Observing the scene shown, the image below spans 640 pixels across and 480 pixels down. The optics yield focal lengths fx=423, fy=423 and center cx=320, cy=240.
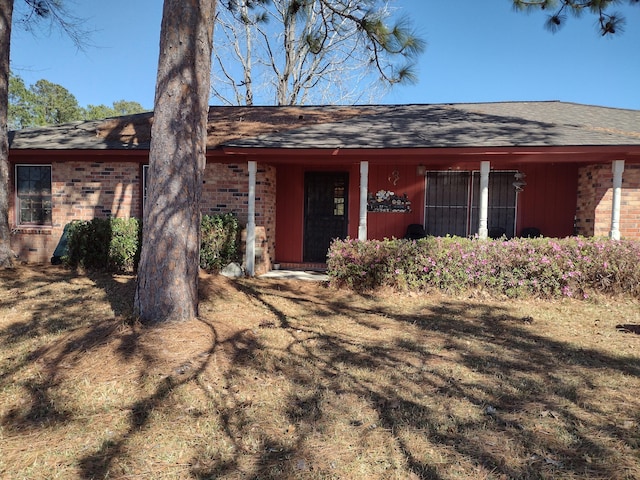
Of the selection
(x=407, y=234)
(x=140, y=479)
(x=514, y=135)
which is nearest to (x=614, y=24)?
(x=514, y=135)

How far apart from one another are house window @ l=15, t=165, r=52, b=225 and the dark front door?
5905 mm

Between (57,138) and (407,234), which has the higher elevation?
(57,138)

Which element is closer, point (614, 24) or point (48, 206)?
point (614, 24)

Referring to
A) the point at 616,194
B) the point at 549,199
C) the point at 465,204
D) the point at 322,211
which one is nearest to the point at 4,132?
the point at 322,211

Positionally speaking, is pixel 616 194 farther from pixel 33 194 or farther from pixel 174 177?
pixel 33 194

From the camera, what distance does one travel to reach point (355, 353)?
13.6 feet

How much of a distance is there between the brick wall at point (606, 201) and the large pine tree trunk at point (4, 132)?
35.9 feet

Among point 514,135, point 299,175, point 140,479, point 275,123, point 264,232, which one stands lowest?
point 140,479

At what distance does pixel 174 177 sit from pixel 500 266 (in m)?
5.02

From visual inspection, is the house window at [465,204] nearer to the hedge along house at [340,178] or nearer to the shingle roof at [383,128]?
the hedge along house at [340,178]

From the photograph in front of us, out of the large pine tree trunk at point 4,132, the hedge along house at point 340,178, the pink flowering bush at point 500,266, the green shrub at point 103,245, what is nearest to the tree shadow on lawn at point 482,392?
the pink flowering bush at point 500,266

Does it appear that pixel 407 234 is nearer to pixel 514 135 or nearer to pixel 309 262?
pixel 309 262

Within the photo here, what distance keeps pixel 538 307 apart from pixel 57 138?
1046cm

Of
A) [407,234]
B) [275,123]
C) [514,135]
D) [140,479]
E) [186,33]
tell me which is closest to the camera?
[140,479]
